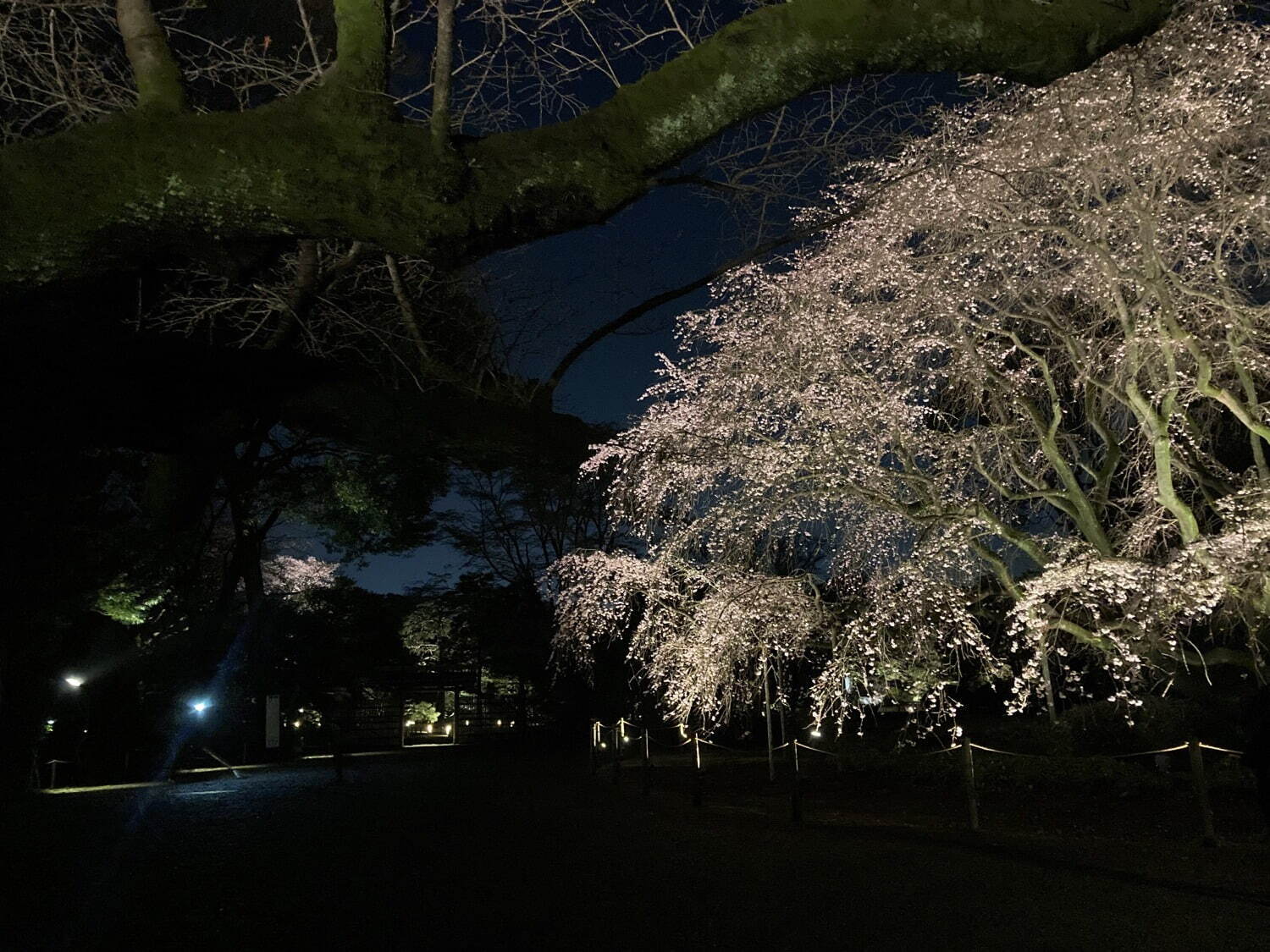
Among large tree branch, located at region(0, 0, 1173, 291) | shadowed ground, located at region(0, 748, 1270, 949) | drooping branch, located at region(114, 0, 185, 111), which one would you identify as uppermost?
drooping branch, located at region(114, 0, 185, 111)

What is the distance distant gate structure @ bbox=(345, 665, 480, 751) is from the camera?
29.4m

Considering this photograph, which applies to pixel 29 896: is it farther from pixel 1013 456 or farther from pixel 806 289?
pixel 1013 456

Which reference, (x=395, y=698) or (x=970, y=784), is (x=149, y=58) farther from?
(x=395, y=698)

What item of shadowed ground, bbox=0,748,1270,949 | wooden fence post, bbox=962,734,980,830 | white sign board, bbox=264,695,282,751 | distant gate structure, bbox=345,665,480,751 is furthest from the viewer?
distant gate structure, bbox=345,665,480,751

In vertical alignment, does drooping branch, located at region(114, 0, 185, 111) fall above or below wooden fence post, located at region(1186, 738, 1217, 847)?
above

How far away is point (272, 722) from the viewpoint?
79.6 feet

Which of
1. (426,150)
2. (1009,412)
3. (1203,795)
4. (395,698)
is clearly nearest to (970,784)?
(1203,795)

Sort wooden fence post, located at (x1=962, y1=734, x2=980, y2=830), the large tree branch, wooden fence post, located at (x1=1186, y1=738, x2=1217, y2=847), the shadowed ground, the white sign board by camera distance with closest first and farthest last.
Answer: the large tree branch, the shadowed ground, wooden fence post, located at (x1=1186, y1=738, x2=1217, y2=847), wooden fence post, located at (x1=962, y1=734, x2=980, y2=830), the white sign board

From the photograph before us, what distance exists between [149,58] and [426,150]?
4.07ft

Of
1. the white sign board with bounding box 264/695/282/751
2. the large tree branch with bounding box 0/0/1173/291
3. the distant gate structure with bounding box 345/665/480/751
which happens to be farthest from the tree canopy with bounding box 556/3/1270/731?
the distant gate structure with bounding box 345/665/480/751

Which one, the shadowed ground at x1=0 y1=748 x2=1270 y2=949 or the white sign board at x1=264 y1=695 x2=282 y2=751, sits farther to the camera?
the white sign board at x1=264 y1=695 x2=282 y2=751

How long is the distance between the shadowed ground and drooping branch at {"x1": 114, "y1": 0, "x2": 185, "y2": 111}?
150 inches

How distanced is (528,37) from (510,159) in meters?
2.95

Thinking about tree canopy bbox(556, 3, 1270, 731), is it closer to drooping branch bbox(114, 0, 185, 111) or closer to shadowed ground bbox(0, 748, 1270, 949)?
shadowed ground bbox(0, 748, 1270, 949)
